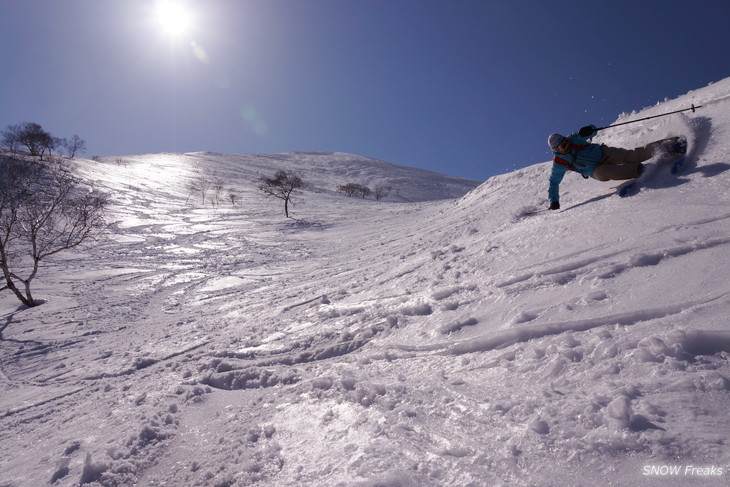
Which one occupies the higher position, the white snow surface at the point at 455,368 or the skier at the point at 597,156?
the skier at the point at 597,156

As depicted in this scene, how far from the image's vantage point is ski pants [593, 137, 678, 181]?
4.95 m

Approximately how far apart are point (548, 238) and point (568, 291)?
1.56 meters

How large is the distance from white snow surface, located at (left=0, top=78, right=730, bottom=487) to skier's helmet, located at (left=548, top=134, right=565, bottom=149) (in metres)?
1.00

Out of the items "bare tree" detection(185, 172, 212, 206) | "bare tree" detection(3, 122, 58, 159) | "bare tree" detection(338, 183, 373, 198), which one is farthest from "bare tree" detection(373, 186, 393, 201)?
"bare tree" detection(3, 122, 58, 159)

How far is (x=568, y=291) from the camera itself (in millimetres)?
3299

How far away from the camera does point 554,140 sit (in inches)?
214

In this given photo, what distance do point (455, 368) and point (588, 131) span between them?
14.3 feet

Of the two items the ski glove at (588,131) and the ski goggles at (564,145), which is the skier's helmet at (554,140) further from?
the ski glove at (588,131)

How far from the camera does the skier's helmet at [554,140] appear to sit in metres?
5.40

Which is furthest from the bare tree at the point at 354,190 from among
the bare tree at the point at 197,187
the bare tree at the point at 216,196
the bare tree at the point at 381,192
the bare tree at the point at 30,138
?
the bare tree at the point at 30,138

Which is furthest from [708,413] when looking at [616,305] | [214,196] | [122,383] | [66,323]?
[214,196]

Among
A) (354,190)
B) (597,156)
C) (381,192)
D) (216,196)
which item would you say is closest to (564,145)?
(597,156)

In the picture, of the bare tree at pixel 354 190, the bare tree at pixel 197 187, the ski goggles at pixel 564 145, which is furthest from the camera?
the bare tree at pixel 354 190

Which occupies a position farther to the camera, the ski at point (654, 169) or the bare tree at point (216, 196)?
the bare tree at point (216, 196)
